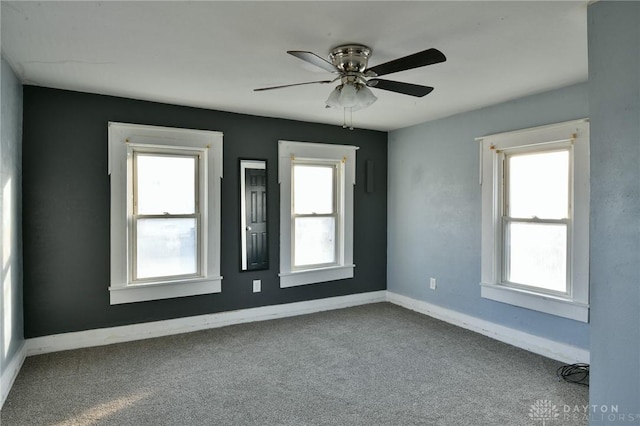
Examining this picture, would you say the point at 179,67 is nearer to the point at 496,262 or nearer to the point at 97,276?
the point at 97,276

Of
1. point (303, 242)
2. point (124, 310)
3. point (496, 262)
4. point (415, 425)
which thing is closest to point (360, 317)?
point (303, 242)

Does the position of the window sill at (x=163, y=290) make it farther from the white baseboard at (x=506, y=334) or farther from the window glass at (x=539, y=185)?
the window glass at (x=539, y=185)

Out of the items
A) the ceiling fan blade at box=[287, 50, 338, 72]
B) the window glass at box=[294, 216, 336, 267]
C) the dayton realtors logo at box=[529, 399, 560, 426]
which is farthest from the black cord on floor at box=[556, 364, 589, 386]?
the ceiling fan blade at box=[287, 50, 338, 72]

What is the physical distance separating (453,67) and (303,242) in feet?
8.83

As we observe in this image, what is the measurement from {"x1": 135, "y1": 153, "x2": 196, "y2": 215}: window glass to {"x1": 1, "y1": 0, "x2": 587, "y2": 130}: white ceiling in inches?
25.7

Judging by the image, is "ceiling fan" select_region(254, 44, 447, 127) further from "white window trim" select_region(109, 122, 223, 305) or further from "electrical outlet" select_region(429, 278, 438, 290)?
"electrical outlet" select_region(429, 278, 438, 290)

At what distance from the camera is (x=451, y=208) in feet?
14.5

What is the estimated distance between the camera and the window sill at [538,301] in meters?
3.19

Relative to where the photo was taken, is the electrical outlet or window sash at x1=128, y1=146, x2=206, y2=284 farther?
the electrical outlet

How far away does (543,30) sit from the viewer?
2250mm

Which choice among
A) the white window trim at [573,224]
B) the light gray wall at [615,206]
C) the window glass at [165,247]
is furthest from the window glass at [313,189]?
the light gray wall at [615,206]

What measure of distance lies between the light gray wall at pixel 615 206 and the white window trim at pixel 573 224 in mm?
1481

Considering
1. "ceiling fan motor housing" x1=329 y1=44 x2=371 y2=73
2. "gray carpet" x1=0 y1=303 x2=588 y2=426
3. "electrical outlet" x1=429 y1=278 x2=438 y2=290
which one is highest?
"ceiling fan motor housing" x1=329 y1=44 x2=371 y2=73

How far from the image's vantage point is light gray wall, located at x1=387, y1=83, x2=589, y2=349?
11.3 feet
